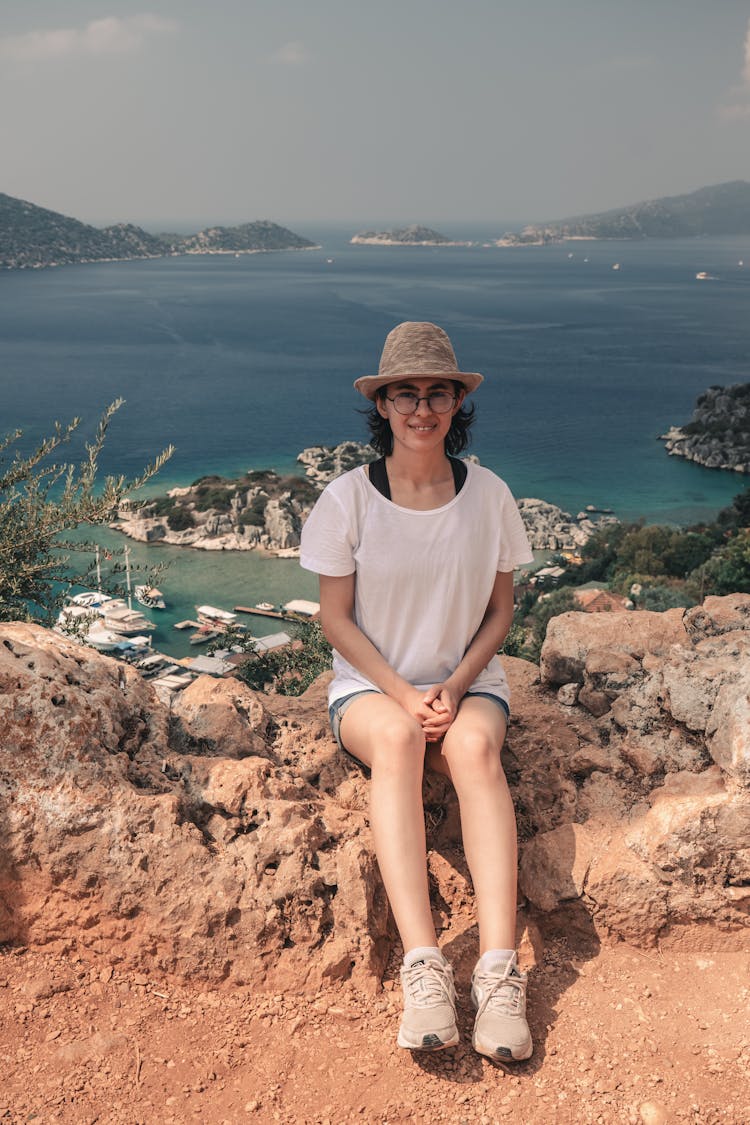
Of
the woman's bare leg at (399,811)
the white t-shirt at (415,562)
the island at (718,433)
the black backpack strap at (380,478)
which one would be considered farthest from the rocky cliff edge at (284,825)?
the island at (718,433)

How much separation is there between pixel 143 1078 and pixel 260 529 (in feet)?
126

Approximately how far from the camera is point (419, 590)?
10.0ft

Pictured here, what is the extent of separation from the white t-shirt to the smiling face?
0.66 ft

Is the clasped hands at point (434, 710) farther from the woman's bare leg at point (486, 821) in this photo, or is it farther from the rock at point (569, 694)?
the rock at point (569, 694)

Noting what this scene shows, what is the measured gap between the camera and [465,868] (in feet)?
10.1

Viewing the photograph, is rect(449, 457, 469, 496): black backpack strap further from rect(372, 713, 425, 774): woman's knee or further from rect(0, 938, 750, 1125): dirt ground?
rect(0, 938, 750, 1125): dirt ground

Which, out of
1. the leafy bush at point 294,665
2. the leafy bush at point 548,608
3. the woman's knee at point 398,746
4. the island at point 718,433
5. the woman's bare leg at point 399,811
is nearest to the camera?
the woman's bare leg at point 399,811

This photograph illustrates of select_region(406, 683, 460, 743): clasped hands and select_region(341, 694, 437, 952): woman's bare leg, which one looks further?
select_region(406, 683, 460, 743): clasped hands

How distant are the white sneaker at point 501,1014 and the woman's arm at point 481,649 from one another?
0.77m

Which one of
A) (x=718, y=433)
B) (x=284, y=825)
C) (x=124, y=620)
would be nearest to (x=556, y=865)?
(x=284, y=825)

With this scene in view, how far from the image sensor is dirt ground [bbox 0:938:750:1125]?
2.23m

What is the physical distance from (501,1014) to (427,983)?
205 mm

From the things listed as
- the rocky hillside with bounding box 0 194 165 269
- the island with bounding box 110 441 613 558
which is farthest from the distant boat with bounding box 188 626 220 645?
the rocky hillside with bounding box 0 194 165 269

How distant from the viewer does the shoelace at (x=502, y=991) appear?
2.38m
